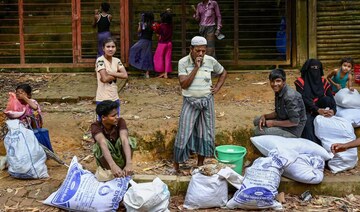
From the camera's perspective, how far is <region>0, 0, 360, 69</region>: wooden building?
10.8 meters

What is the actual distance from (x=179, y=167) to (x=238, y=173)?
0.81 meters

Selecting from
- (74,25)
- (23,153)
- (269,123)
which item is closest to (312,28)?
(74,25)

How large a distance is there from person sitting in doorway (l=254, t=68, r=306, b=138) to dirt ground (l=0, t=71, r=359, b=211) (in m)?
0.78

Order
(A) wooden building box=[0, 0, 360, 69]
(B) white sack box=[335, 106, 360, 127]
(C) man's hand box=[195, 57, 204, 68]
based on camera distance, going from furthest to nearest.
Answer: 1. (A) wooden building box=[0, 0, 360, 69]
2. (B) white sack box=[335, 106, 360, 127]
3. (C) man's hand box=[195, 57, 204, 68]

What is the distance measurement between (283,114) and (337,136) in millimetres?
860

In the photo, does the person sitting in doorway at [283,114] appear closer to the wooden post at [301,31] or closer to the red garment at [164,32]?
the red garment at [164,32]

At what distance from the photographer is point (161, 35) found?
1050cm

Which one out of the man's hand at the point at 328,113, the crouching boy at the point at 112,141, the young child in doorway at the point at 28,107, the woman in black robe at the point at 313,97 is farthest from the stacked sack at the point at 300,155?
the young child in doorway at the point at 28,107

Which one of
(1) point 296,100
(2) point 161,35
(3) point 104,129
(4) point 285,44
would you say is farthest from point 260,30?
(3) point 104,129

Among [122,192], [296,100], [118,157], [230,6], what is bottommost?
[122,192]

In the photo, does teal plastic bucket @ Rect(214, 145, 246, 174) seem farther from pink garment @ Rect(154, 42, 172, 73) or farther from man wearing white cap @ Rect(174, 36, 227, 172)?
pink garment @ Rect(154, 42, 172, 73)

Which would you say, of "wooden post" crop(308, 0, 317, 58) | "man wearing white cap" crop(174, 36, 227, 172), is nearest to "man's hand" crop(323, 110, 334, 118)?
"man wearing white cap" crop(174, 36, 227, 172)

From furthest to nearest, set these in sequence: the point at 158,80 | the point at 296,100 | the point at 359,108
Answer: the point at 158,80
the point at 359,108
the point at 296,100

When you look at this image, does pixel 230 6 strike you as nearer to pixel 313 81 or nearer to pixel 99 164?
pixel 313 81
